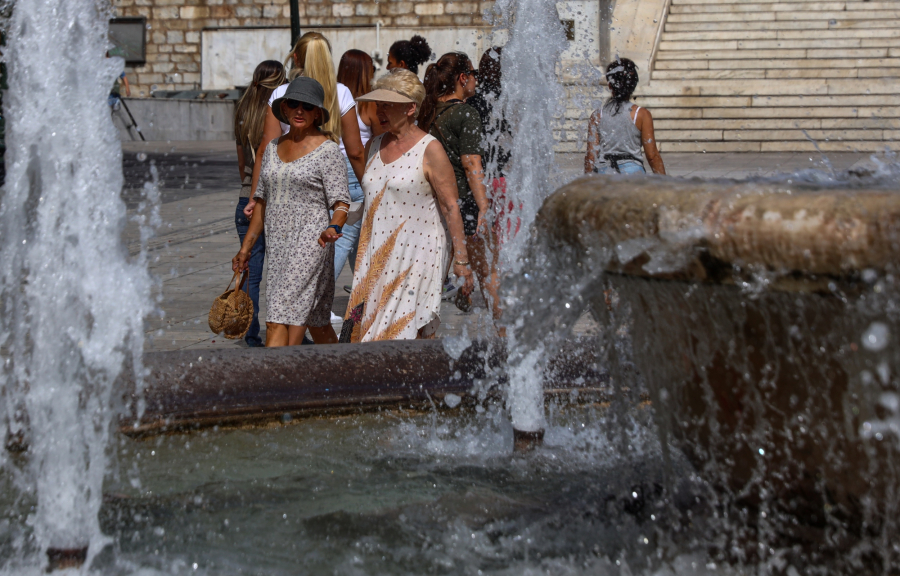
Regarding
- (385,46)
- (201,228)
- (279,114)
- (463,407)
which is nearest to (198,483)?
(463,407)

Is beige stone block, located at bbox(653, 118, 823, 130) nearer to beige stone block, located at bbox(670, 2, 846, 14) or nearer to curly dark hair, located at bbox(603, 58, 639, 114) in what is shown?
beige stone block, located at bbox(670, 2, 846, 14)

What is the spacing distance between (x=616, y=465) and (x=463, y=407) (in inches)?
28.1

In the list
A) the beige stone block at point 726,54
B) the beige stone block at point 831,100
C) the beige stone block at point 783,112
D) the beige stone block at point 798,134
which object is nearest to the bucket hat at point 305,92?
the beige stone block at point 798,134

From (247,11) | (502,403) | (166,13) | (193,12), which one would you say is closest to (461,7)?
(247,11)

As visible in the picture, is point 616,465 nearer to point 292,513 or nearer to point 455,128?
point 292,513

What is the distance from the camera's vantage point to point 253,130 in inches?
198

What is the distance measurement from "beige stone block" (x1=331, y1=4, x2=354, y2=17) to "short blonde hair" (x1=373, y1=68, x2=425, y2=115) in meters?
22.7

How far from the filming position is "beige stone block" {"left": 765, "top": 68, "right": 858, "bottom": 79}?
16.3 m

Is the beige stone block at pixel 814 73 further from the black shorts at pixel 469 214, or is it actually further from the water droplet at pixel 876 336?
the water droplet at pixel 876 336

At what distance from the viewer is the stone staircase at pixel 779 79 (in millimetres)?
15672

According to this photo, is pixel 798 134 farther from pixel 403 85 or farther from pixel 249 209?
pixel 403 85

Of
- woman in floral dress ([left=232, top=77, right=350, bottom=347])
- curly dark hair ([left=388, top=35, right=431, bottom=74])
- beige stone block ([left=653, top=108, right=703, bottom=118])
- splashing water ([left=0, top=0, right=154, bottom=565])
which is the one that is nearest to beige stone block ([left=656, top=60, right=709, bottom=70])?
beige stone block ([left=653, top=108, right=703, bottom=118])

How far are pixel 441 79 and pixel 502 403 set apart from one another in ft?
5.86

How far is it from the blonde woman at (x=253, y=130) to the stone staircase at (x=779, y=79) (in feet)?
37.0
